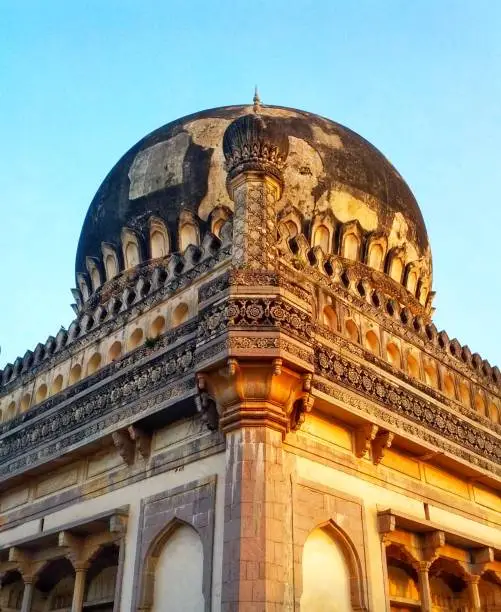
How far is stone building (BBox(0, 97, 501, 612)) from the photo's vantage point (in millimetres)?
8156

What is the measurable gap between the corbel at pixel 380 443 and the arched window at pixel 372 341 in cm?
157

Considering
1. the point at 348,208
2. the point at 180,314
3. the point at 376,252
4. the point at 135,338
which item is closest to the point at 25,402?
the point at 135,338

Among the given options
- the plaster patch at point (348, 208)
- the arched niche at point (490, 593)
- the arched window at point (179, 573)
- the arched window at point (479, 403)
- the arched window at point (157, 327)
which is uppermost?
the plaster patch at point (348, 208)

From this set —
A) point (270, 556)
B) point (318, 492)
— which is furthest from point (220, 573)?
point (318, 492)

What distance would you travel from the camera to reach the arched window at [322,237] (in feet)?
45.8

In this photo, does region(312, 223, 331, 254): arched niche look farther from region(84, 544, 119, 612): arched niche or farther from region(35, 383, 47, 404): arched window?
region(84, 544, 119, 612): arched niche

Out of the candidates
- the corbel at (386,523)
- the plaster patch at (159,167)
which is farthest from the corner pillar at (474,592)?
the plaster patch at (159,167)

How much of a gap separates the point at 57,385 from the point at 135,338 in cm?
203

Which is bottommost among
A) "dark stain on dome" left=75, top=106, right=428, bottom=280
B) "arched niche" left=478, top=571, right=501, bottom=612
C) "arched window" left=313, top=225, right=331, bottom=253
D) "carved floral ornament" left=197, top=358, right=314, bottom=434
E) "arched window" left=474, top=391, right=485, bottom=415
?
"arched niche" left=478, top=571, right=501, bottom=612

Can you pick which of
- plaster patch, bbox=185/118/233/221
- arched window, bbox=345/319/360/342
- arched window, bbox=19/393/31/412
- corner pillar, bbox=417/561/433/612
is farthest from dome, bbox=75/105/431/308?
corner pillar, bbox=417/561/433/612

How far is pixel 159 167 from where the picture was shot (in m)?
15.2

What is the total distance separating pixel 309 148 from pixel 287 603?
31.6 ft

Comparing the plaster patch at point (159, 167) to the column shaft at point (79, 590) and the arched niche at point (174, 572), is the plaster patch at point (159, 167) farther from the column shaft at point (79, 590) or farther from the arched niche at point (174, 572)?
the arched niche at point (174, 572)

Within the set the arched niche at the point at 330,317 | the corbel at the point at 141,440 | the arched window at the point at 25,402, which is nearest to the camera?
the corbel at the point at 141,440
